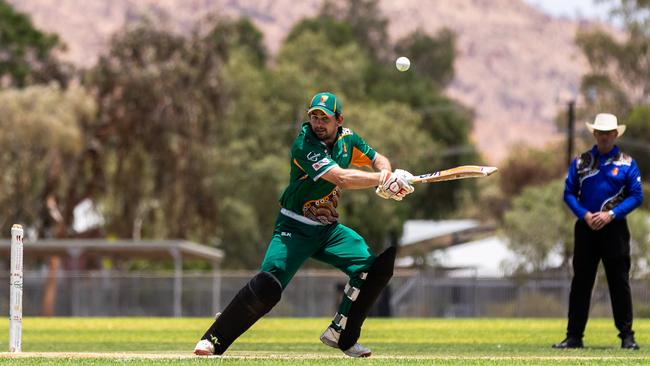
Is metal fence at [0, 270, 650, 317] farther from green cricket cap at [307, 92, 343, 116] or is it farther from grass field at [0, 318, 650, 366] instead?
green cricket cap at [307, 92, 343, 116]

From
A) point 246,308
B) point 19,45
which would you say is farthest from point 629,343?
point 19,45

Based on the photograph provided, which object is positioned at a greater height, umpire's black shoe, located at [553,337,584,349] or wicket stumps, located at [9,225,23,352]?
wicket stumps, located at [9,225,23,352]

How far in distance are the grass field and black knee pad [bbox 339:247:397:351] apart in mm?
215

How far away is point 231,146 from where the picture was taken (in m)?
59.5

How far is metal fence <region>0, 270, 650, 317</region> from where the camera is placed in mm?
41688

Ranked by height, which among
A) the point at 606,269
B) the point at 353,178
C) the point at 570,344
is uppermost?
the point at 353,178

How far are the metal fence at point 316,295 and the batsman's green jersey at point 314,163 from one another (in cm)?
3033

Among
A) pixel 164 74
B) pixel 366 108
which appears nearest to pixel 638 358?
pixel 164 74

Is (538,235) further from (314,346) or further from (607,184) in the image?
(607,184)

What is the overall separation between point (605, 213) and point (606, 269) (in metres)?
0.65

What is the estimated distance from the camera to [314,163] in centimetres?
1037

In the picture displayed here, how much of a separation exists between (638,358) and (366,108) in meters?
55.1

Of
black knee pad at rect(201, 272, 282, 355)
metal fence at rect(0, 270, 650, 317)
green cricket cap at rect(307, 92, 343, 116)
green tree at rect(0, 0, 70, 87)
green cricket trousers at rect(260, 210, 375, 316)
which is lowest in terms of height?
metal fence at rect(0, 270, 650, 317)

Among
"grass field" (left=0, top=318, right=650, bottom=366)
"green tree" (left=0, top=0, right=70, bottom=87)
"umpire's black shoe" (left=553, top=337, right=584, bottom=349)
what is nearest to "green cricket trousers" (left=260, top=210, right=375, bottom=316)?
"grass field" (left=0, top=318, right=650, bottom=366)
